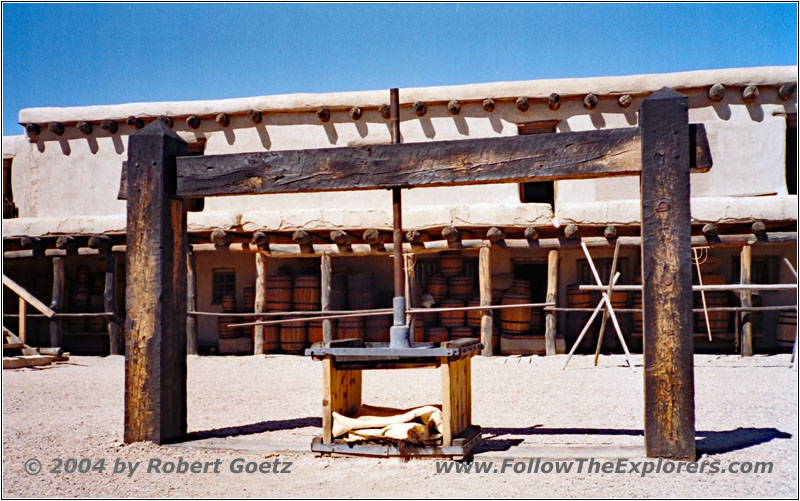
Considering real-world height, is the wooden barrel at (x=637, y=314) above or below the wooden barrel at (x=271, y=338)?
above

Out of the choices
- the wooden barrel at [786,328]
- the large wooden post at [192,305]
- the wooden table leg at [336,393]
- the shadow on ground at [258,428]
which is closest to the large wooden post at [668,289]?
the wooden table leg at [336,393]

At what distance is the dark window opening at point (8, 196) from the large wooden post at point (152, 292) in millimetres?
12818

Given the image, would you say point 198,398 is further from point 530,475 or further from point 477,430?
point 530,475

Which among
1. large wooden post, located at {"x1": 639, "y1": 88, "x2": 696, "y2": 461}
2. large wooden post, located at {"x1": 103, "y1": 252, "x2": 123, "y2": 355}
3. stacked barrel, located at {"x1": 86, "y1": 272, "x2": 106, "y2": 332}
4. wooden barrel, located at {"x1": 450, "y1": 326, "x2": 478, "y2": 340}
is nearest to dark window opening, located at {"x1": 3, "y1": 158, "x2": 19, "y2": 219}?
stacked barrel, located at {"x1": 86, "y1": 272, "x2": 106, "y2": 332}

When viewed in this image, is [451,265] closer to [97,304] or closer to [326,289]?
[326,289]

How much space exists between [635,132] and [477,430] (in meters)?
2.34

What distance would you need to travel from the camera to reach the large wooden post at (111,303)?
14.5 metres

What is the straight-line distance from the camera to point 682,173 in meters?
4.90

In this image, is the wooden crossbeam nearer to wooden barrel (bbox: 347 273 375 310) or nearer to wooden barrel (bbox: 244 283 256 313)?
wooden barrel (bbox: 347 273 375 310)

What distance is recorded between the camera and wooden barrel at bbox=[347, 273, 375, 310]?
14414 millimetres

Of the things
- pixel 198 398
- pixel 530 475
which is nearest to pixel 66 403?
pixel 198 398

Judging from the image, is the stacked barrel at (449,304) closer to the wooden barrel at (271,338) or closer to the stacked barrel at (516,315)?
the stacked barrel at (516,315)

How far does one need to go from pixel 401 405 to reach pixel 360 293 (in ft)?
21.4

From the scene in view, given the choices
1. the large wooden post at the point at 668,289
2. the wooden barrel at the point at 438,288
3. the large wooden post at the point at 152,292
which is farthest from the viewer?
the wooden barrel at the point at 438,288
